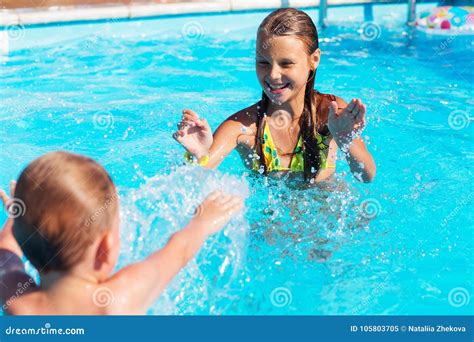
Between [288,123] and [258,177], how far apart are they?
1.30 feet

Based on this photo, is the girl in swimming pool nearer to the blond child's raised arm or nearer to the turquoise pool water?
the turquoise pool water

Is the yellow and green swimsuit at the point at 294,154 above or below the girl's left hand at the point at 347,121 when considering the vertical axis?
below

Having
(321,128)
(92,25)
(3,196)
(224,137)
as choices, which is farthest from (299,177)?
(92,25)

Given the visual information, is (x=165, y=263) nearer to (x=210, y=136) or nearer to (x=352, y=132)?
(x=210, y=136)

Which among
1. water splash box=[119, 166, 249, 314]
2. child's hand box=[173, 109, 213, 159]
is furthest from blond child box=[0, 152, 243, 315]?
child's hand box=[173, 109, 213, 159]

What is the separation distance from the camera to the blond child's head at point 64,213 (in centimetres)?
210

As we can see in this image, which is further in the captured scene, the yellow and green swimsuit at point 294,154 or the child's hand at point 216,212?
the yellow and green swimsuit at point 294,154

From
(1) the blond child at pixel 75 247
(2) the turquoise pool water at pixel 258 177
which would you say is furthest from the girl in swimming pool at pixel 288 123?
(1) the blond child at pixel 75 247

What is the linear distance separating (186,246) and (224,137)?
4.38ft

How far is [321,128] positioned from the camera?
12.9 ft

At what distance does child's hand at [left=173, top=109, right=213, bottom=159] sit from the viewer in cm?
337

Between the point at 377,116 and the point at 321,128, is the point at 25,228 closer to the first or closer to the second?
the point at 321,128

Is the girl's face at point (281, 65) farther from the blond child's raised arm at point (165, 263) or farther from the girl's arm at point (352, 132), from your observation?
the blond child's raised arm at point (165, 263)

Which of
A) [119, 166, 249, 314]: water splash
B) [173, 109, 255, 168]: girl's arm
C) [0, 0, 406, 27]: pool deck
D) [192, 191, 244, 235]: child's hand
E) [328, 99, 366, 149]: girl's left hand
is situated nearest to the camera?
[192, 191, 244, 235]: child's hand
